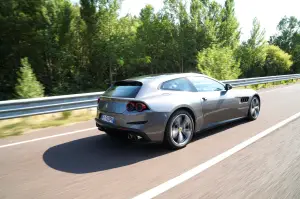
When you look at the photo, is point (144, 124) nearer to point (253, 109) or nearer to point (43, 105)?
point (253, 109)

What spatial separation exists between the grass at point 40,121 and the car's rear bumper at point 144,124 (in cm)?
315

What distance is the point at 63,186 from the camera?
3.37 meters

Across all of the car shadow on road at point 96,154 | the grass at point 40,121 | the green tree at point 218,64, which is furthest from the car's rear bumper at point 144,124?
the green tree at point 218,64

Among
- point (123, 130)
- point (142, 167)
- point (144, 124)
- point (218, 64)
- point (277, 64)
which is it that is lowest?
point (142, 167)

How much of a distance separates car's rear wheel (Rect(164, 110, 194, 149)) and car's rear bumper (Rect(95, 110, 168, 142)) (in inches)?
6.0

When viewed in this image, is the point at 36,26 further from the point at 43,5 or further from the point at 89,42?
the point at 89,42

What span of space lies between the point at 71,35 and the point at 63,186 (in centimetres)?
2974

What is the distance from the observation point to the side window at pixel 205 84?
18.2 feet

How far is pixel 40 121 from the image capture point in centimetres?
746

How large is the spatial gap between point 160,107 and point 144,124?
1.42 feet

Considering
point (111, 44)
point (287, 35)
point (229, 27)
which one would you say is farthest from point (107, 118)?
point (287, 35)

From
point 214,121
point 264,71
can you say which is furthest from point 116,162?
point 264,71

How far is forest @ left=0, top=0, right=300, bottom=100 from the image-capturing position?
27625mm

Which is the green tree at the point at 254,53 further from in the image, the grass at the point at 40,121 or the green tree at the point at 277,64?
the grass at the point at 40,121
